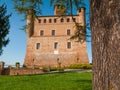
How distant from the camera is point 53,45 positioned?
50.2 meters

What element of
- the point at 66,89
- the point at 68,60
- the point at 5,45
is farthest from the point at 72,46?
the point at 66,89

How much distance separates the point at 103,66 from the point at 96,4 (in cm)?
90

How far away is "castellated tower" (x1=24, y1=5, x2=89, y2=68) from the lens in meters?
48.5

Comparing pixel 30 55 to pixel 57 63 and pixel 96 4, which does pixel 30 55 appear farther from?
pixel 96 4

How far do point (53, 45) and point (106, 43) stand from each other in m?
47.0

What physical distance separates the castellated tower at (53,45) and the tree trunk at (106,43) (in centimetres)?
4397

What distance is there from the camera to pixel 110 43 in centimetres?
315

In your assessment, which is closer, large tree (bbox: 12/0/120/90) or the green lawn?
large tree (bbox: 12/0/120/90)

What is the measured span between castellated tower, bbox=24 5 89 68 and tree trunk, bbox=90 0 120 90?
4397 cm

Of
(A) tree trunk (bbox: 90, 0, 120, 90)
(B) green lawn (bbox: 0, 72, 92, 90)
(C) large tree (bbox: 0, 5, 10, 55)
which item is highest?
(C) large tree (bbox: 0, 5, 10, 55)

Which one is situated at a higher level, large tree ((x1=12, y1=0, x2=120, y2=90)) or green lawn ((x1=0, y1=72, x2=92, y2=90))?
large tree ((x1=12, y1=0, x2=120, y2=90))

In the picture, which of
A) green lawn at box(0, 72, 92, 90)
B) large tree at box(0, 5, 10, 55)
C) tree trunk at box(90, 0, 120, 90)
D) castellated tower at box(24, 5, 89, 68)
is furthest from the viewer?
castellated tower at box(24, 5, 89, 68)

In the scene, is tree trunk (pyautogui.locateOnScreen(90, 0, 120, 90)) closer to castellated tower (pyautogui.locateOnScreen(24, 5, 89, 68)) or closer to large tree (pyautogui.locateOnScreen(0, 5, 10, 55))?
large tree (pyautogui.locateOnScreen(0, 5, 10, 55))

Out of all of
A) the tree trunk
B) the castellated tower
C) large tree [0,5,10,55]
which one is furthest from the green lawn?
the castellated tower
